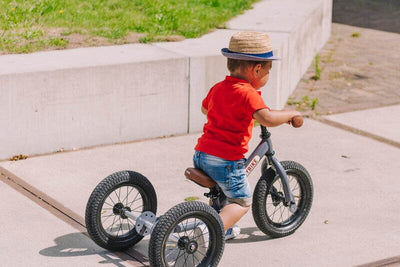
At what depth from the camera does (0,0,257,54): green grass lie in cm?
802

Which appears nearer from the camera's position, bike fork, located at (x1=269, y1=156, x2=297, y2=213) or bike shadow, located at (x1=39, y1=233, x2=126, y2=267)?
bike shadow, located at (x1=39, y1=233, x2=126, y2=267)

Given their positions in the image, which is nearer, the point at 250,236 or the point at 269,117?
the point at 269,117

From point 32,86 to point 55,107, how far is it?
29 cm

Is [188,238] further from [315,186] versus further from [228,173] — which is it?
[315,186]

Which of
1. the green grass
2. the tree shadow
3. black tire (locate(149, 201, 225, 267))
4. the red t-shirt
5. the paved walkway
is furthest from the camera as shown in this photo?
the tree shadow

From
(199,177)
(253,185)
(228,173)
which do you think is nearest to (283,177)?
(228,173)

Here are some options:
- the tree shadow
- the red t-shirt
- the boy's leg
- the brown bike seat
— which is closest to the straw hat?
the red t-shirt

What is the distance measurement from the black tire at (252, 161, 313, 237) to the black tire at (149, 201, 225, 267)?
1.87 ft

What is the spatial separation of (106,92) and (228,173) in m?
2.58

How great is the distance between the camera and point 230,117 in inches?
191

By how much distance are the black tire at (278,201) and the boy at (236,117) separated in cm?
21

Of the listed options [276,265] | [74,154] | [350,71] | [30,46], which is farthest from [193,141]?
[350,71]

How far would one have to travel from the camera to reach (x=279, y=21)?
976 cm

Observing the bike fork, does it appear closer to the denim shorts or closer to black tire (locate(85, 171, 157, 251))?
the denim shorts
